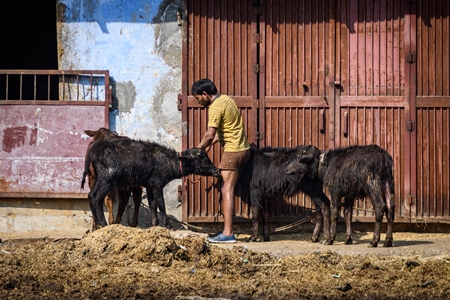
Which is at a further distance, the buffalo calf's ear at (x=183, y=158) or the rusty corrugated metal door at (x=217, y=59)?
the rusty corrugated metal door at (x=217, y=59)

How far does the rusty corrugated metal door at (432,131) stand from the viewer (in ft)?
39.0

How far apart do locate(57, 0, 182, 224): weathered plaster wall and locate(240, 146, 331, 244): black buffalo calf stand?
125 cm

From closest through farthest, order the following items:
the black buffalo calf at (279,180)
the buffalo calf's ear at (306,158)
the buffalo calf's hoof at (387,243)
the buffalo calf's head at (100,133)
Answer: the buffalo calf's hoof at (387,243)
the buffalo calf's ear at (306,158)
the black buffalo calf at (279,180)
the buffalo calf's head at (100,133)

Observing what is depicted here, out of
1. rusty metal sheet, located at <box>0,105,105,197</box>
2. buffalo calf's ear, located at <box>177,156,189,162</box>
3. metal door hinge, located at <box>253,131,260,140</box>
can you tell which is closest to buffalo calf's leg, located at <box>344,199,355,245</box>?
metal door hinge, located at <box>253,131,260,140</box>

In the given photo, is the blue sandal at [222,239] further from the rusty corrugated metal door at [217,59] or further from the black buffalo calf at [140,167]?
the rusty corrugated metal door at [217,59]

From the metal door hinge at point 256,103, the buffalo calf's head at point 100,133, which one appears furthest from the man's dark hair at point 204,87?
the buffalo calf's head at point 100,133

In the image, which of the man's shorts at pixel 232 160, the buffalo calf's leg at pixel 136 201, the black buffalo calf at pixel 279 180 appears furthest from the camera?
the buffalo calf's leg at pixel 136 201

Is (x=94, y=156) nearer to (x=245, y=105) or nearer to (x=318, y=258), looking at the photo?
(x=245, y=105)

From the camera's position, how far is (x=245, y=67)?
12.0 meters

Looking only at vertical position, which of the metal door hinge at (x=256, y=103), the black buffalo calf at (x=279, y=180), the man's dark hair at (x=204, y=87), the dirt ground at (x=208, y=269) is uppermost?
the man's dark hair at (x=204, y=87)

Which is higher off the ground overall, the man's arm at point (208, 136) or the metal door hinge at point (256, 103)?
the metal door hinge at point (256, 103)

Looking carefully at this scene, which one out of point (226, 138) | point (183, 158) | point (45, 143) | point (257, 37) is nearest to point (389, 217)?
point (226, 138)

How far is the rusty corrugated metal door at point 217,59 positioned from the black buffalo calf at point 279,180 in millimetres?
582

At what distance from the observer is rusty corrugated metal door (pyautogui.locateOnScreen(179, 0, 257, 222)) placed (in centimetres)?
1198
